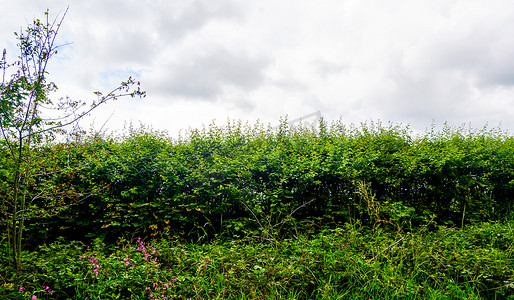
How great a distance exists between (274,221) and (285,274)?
1.78m

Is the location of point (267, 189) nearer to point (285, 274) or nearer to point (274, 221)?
point (274, 221)

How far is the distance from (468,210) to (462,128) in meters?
3.30

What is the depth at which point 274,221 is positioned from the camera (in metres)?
5.02

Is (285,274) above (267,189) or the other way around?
the other way around

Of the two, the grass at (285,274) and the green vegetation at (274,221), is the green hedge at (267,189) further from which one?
the grass at (285,274)

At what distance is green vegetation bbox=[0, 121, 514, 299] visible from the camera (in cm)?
331

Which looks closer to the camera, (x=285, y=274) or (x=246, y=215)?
(x=285, y=274)

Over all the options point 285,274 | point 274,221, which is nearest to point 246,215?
point 274,221

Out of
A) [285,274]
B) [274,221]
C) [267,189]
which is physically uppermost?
[267,189]

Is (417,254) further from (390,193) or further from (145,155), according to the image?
(145,155)

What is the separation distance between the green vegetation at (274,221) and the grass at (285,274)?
18 millimetres

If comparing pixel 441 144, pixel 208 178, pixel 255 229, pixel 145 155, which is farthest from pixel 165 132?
pixel 441 144

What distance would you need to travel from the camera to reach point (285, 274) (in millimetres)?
3246

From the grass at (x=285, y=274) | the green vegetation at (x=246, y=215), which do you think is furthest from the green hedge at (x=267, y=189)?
the grass at (x=285, y=274)
